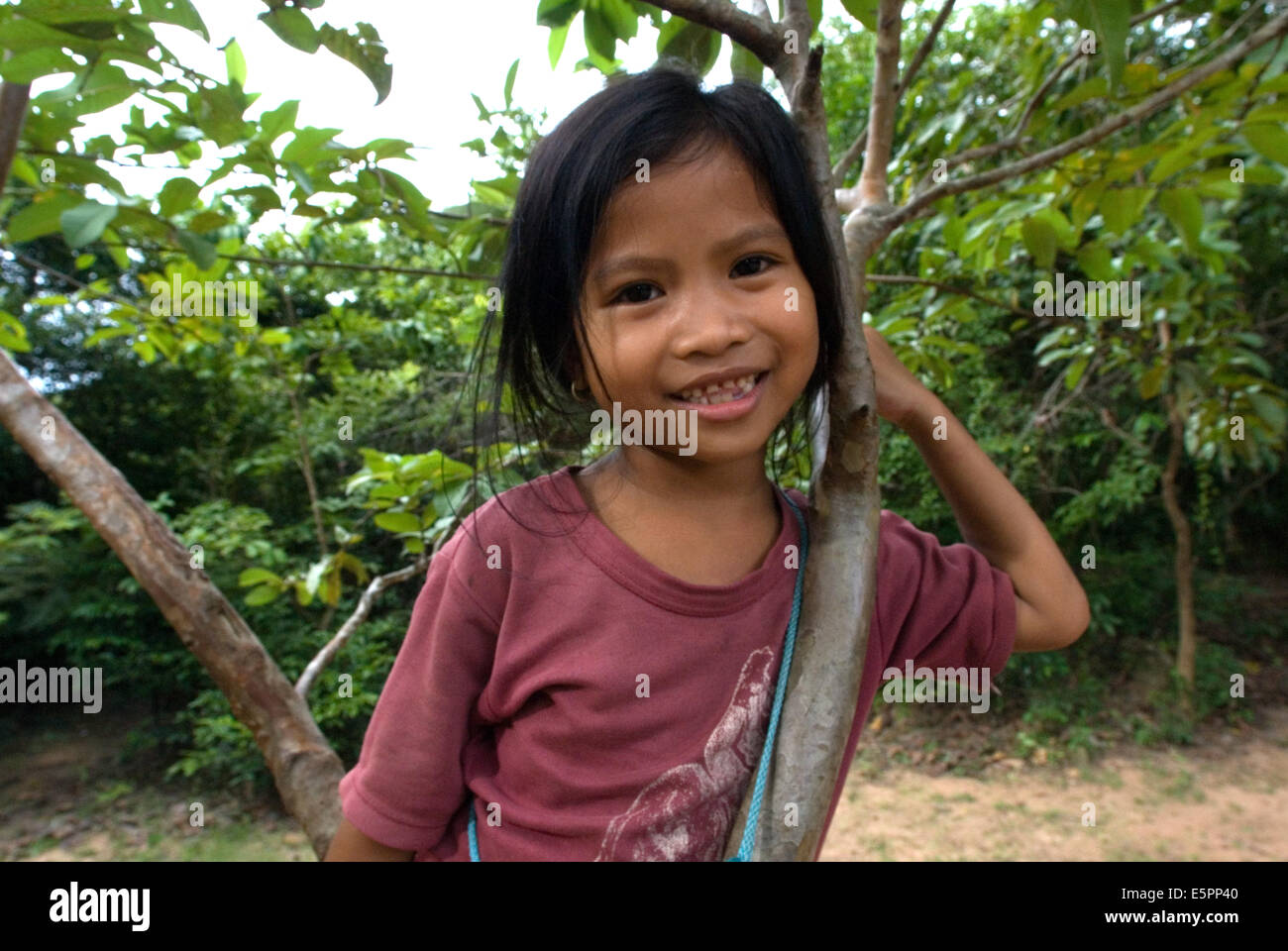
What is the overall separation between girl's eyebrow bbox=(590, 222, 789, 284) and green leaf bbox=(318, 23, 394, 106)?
430 millimetres

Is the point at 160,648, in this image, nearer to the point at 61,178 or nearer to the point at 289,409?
the point at 289,409

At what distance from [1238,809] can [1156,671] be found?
1242mm

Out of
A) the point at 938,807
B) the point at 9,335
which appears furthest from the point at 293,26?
the point at 938,807

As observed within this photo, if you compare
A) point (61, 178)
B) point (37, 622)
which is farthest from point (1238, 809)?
point (37, 622)

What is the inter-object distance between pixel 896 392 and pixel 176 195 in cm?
96

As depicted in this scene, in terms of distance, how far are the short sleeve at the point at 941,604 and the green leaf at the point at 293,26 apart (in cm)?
83

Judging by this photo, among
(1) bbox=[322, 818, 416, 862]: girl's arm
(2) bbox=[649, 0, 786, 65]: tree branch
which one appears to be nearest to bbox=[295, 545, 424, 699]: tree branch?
(1) bbox=[322, 818, 416, 862]: girl's arm

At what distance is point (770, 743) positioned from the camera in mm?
744

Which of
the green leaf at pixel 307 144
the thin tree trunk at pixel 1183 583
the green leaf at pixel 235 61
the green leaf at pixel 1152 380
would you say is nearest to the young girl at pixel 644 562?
the green leaf at pixel 307 144

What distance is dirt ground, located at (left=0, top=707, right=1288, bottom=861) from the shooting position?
357cm

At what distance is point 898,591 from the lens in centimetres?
95

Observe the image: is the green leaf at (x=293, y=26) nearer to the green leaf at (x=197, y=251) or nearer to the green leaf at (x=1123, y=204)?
the green leaf at (x=197, y=251)

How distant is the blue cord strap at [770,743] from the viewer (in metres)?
0.70

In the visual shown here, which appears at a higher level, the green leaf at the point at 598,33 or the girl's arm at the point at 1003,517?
the green leaf at the point at 598,33
